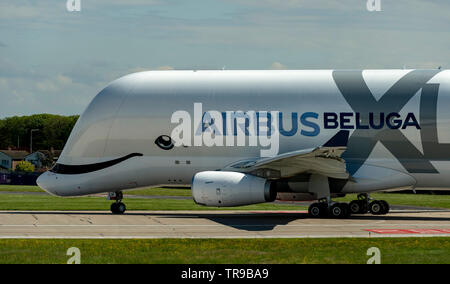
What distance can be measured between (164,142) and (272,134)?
5.23 metres

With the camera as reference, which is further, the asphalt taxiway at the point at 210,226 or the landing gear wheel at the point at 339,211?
the landing gear wheel at the point at 339,211

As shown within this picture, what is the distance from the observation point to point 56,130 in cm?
16562

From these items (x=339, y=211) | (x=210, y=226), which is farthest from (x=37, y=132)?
A: (x=210, y=226)

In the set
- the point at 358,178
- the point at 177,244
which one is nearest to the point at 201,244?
the point at 177,244

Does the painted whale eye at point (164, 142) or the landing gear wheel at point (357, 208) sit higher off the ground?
the painted whale eye at point (164, 142)

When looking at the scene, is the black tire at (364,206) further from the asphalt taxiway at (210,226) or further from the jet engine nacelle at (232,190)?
the jet engine nacelle at (232,190)

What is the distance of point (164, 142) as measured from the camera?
3425 cm

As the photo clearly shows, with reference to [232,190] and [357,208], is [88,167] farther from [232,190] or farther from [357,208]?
[357,208]

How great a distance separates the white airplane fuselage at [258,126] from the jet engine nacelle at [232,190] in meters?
2.96

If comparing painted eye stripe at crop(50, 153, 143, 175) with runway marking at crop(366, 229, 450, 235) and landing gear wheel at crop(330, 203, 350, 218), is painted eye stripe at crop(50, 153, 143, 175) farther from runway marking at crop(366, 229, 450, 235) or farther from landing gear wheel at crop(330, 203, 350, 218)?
runway marking at crop(366, 229, 450, 235)

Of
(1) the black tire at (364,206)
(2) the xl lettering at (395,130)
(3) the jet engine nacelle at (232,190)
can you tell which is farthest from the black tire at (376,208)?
(3) the jet engine nacelle at (232,190)

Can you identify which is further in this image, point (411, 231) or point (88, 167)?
point (88, 167)

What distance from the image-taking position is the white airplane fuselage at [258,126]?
3269 centimetres
